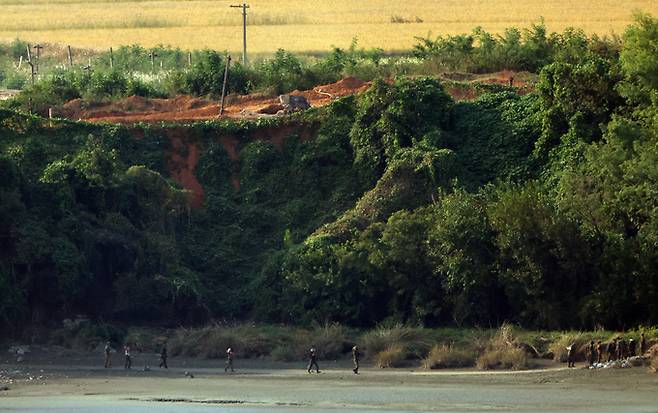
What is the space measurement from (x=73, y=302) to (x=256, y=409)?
1074 cm

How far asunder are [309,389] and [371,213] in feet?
30.7

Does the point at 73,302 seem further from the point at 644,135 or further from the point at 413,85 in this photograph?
the point at 644,135

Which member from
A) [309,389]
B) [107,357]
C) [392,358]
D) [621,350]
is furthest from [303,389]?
[621,350]

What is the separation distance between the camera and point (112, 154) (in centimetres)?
4616

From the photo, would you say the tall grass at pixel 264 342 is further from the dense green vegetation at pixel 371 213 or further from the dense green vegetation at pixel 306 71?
the dense green vegetation at pixel 306 71

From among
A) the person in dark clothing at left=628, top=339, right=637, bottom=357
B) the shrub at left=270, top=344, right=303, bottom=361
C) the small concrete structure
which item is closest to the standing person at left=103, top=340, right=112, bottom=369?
the shrub at left=270, top=344, right=303, bottom=361

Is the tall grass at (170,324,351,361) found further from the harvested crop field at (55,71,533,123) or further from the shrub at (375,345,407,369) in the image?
the harvested crop field at (55,71,533,123)

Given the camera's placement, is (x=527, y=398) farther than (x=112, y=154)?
No

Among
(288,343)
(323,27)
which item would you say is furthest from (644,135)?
(323,27)

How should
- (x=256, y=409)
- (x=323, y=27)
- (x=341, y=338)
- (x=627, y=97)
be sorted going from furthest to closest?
(x=323, y=27) → (x=627, y=97) → (x=341, y=338) → (x=256, y=409)

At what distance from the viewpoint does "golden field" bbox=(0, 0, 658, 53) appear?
82.9 metres

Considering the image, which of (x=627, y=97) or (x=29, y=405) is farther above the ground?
(x=627, y=97)

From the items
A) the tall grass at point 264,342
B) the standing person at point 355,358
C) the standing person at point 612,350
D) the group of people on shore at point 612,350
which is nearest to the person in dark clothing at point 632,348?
the group of people on shore at point 612,350

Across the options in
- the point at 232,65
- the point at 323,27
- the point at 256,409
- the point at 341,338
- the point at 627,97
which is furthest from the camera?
the point at 323,27
